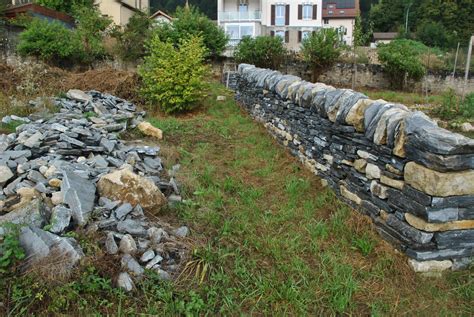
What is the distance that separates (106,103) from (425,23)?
38.9 meters

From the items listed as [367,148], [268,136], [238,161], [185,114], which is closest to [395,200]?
[367,148]

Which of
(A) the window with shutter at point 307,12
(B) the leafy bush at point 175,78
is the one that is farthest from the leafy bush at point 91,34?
(A) the window with shutter at point 307,12

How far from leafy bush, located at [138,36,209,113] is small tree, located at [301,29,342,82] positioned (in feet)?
26.1

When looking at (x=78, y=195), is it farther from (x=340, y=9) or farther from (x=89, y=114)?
(x=340, y=9)

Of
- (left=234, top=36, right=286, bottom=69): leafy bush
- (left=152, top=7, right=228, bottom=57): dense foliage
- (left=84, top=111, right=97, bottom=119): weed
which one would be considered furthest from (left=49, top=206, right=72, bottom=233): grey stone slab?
(left=152, top=7, right=228, bottom=57): dense foliage

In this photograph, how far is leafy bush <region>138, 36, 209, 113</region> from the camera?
335 inches

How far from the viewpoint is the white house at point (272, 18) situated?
92.1 ft

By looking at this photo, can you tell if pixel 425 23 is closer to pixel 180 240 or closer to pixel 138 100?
pixel 138 100

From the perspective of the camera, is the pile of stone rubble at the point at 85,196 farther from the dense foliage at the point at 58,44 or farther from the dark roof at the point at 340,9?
the dark roof at the point at 340,9

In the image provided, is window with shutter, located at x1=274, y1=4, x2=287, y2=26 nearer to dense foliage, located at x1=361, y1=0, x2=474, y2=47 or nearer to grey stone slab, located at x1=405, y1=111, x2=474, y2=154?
dense foliage, located at x1=361, y1=0, x2=474, y2=47

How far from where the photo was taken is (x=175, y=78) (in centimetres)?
853

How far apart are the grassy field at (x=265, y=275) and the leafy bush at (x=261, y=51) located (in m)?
12.4

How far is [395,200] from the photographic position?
2.93 m

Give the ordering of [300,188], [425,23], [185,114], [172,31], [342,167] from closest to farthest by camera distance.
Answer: [342,167] < [300,188] < [185,114] < [172,31] < [425,23]
